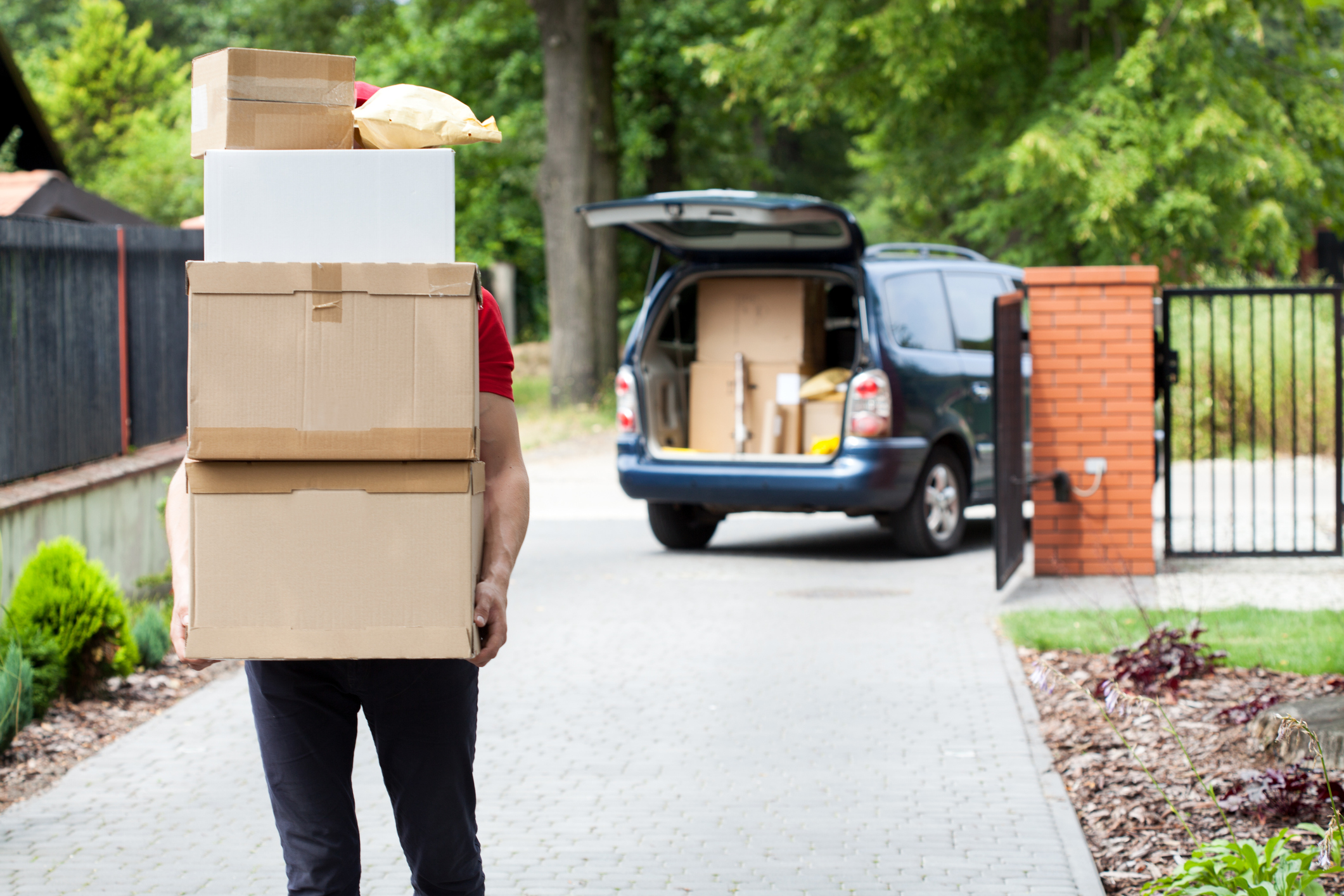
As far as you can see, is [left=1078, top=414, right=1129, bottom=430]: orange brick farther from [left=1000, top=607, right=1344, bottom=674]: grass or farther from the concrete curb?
the concrete curb

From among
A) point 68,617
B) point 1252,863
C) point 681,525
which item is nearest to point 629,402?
point 681,525

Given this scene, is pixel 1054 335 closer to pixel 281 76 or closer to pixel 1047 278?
pixel 1047 278

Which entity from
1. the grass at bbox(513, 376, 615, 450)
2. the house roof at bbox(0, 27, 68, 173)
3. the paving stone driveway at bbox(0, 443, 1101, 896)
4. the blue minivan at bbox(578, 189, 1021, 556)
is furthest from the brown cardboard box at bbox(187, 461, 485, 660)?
the house roof at bbox(0, 27, 68, 173)

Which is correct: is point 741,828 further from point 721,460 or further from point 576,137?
point 576,137

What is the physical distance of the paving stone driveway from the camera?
171 inches

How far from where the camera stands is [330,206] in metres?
2.78

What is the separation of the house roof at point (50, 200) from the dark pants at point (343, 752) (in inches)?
392

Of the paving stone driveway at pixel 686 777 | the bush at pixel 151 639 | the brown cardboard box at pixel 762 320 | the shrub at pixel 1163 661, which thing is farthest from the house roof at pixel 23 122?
the shrub at pixel 1163 661

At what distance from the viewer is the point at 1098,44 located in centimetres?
2084

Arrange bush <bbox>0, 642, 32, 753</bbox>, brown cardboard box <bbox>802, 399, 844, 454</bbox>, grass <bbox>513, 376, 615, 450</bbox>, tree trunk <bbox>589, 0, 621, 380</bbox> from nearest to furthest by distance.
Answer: bush <bbox>0, 642, 32, 753</bbox>
brown cardboard box <bbox>802, 399, 844, 454</bbox>
grass <bbox>513, 376, 615, 450</bbox>
tree trunk <bbox>589, 0, 621, 380</bbox>

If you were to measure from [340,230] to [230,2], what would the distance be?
94.1ft

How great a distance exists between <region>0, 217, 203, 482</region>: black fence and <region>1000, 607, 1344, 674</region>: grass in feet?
16.6

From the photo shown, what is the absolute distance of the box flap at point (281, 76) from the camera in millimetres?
2803

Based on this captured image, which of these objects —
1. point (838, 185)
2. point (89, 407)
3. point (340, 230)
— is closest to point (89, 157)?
point (838, 185)
